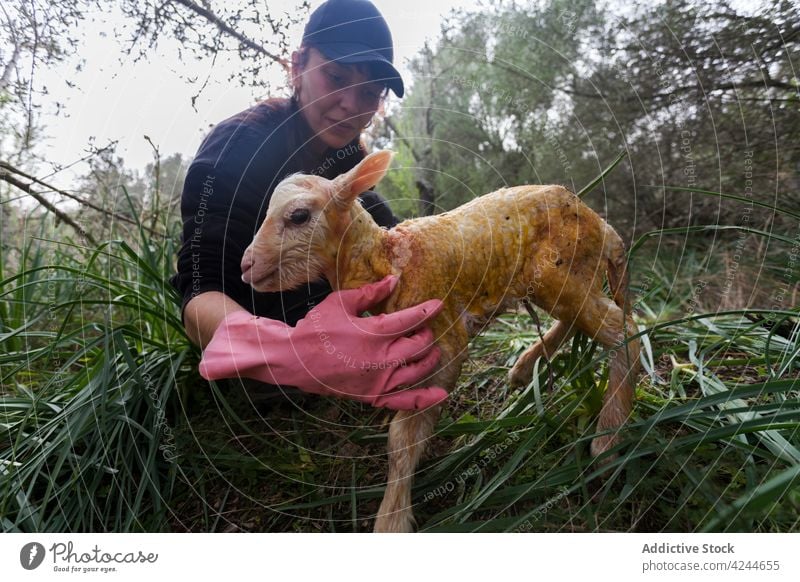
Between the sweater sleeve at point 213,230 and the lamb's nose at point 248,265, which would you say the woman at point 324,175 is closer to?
the sweater sleeve at point 213,230

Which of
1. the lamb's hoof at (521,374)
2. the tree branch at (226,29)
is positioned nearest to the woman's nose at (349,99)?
the tree branch at (226,29)

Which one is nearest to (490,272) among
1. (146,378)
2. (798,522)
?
(798,522)

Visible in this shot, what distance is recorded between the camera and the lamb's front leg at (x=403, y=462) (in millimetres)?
1002

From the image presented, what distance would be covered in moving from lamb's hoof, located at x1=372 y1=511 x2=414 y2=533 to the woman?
26 cm

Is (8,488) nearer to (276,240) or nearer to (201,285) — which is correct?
(201,285)

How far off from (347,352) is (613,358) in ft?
2.44

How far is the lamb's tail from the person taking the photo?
3.83ft

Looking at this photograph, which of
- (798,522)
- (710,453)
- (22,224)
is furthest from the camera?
(22,224)

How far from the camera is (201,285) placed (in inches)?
49.5

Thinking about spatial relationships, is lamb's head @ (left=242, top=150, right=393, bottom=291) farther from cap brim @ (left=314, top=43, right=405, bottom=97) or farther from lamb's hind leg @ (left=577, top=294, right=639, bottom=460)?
lamb's hind leg @ (left=577, top=294, right=639, bottom=460)

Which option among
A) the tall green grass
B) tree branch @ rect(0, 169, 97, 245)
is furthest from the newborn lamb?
tree branch @ rect(0, 169, 97, 245)

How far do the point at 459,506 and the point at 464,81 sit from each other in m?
1.06

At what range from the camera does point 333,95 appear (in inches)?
40.2

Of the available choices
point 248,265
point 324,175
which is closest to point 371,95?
point 324,175
